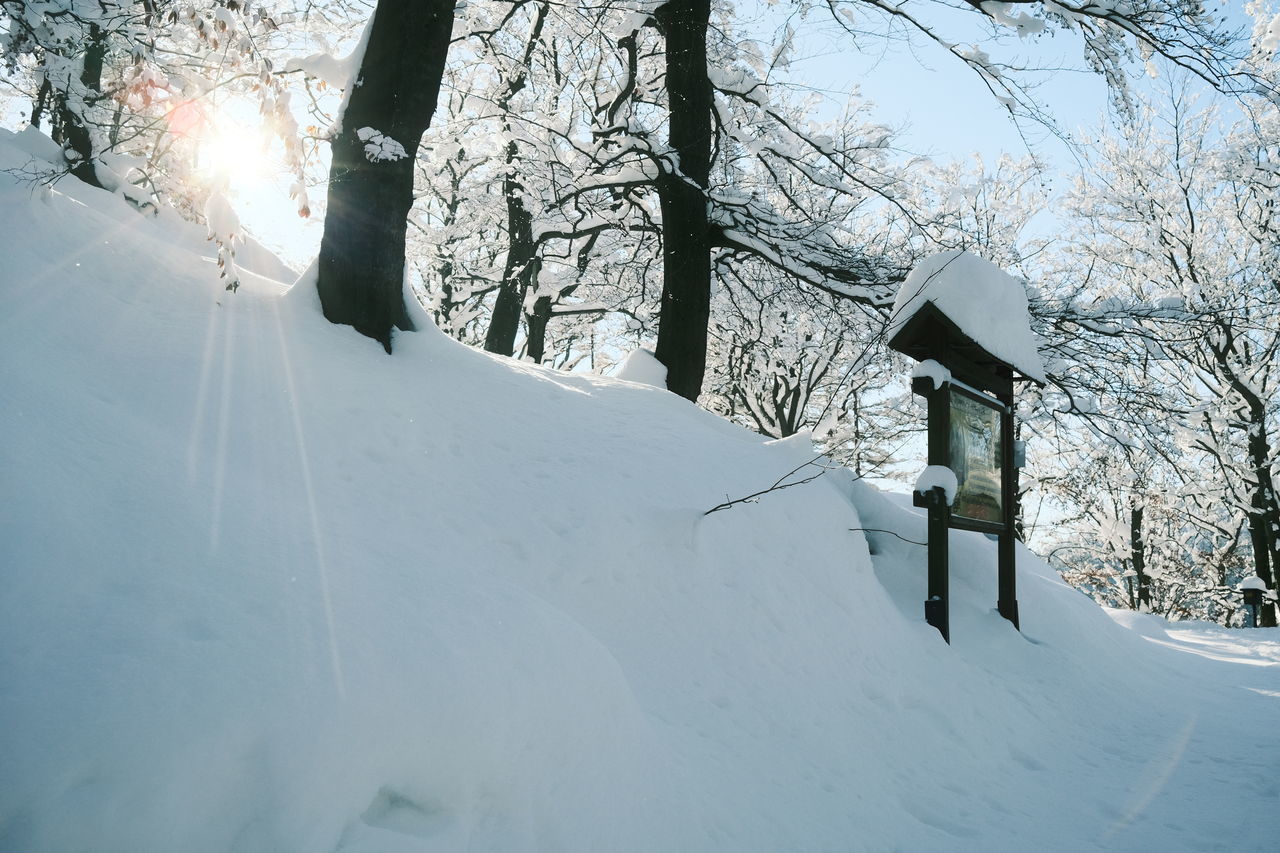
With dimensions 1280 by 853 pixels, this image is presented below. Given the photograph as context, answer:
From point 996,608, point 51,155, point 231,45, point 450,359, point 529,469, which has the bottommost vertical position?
point 996,608

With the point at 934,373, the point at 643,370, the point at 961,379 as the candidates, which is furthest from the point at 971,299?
the point at 643,370

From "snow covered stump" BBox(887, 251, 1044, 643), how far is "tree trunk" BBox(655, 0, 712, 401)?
2.32 metres

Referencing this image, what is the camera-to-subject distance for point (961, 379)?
5980mm

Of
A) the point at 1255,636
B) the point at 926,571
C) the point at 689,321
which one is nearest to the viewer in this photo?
the point at 926,571

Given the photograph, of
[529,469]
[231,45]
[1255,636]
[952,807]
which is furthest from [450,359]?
[1255,636]

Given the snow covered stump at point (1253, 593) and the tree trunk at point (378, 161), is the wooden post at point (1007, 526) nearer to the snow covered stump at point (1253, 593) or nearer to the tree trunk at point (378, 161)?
the tree trunk at point (378, 161)

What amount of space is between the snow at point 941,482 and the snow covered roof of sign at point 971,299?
43.3 inches

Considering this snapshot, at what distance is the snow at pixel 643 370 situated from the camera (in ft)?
23.4

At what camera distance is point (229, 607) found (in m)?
2.13

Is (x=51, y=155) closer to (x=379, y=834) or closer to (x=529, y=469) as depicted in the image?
(x=529, y=469)

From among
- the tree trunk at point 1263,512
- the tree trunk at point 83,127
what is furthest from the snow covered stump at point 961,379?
the tree trunk at point 1263,512

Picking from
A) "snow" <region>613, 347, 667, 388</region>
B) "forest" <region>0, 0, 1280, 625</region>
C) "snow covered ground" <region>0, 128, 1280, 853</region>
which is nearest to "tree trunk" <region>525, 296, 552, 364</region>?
"forest" <region>0, 0, 1280, 625</region>

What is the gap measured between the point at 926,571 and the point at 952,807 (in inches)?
109

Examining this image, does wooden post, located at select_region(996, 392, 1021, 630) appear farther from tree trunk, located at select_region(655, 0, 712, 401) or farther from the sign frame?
tree trunk, located at select_region(655, 0, 712, 401)
